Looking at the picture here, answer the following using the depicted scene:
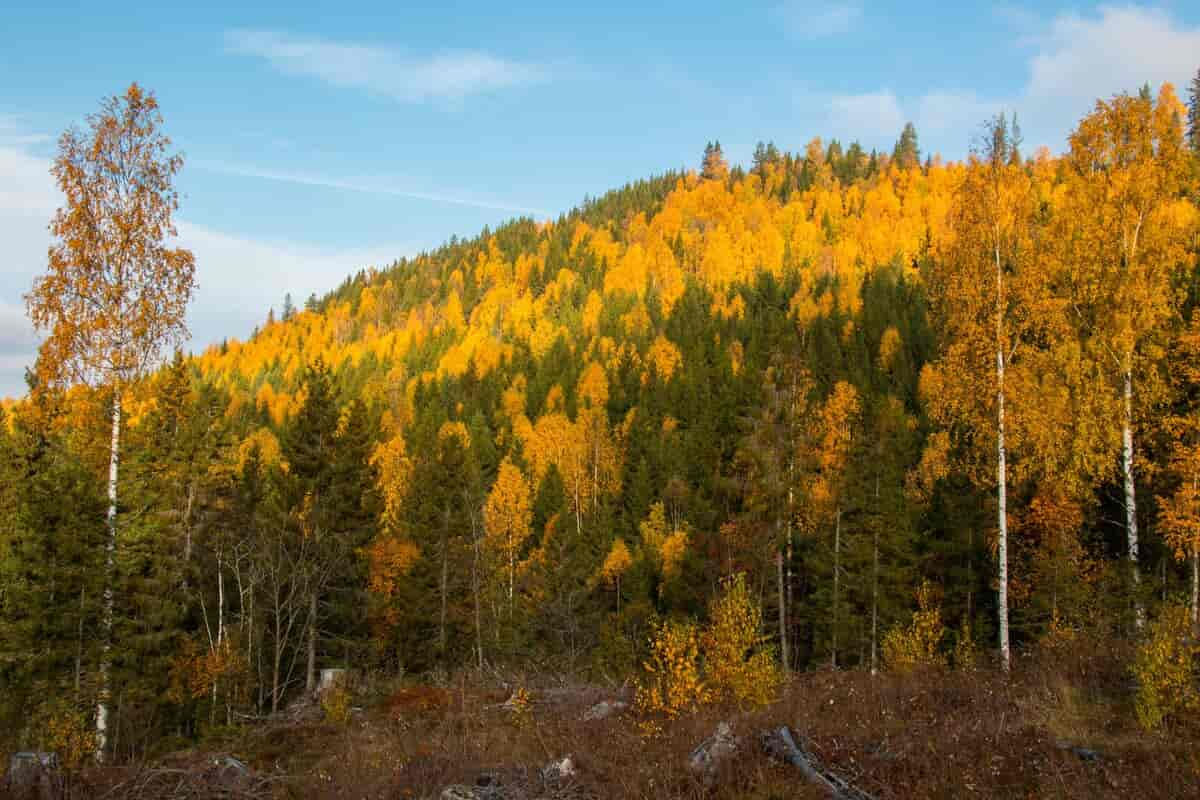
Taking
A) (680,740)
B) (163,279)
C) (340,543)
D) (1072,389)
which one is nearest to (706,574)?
(340,543)

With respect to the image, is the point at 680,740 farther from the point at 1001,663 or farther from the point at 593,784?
the point at 1001,663

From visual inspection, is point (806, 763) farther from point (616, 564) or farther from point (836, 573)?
point (616, 564)

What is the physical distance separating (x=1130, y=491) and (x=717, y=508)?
35116 mm

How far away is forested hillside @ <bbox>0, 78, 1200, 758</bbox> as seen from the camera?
15.5 meters

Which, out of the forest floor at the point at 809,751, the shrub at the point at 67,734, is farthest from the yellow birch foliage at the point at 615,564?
the shrub at the point at 67,734

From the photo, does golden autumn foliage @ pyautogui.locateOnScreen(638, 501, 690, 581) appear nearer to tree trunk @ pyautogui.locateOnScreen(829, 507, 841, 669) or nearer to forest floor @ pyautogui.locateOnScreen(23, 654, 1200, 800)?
tree trunk @ pyautogui.locateOnScreen(829, 507, 841, 669)

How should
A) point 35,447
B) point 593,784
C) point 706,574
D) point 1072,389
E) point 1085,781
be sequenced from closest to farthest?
point 1085,781 < point 593,784 < point 1072,389 < point 35,447 < point 706,574

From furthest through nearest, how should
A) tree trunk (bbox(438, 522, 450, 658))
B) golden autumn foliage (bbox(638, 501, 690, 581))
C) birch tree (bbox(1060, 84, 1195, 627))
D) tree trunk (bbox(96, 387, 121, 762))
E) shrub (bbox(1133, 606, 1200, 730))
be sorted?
golden autumn foliage (bbox(638, 501, 690, 581)) < tree trunk (bbox(438, 522, 450, 658)) < birch tree (bbox(1060, 84, 1195, 627)) < tree trunk (bbox(96, 387, 121, 762)) < shrub (bbox(1133, 606, 1200, 730))

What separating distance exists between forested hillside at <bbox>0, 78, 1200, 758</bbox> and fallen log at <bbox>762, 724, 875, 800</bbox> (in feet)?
13.7

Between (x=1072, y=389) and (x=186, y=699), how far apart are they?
27472 mm

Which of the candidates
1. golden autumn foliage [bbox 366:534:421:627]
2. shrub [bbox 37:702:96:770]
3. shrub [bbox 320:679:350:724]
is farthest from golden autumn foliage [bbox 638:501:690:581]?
shrub [bbox 37:702:96:770]

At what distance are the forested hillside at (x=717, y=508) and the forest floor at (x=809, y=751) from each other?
151cm

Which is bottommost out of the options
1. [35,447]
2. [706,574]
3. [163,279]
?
[706,574]

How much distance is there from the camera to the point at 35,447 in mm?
26078
